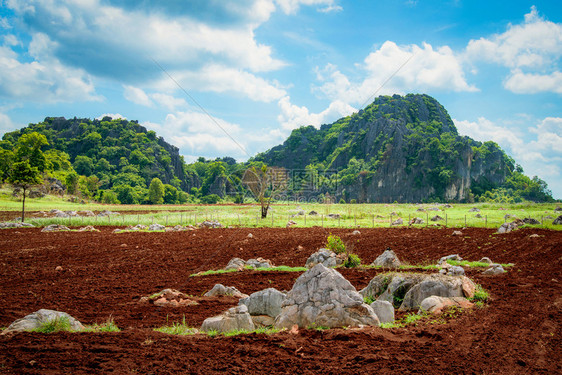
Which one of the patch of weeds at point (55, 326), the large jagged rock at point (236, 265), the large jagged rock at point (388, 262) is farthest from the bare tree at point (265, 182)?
the patch of weeds at point (55, 326)

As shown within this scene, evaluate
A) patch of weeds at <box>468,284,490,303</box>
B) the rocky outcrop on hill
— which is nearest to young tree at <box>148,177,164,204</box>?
the rocky outcrop on hill

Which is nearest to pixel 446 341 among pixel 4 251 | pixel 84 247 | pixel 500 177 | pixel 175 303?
pixel 175 303

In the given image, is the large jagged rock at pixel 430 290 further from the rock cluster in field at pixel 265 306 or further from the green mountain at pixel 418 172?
the green mountain at pixel 418 172

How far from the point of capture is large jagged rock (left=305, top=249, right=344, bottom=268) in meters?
13.3

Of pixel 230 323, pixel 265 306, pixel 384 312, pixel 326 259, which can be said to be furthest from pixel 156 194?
pixel 384 312

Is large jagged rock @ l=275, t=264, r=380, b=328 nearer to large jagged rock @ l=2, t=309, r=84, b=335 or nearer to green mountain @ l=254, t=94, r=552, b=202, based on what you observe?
large jagged rock @ l=2, t=309, r=84, b=335

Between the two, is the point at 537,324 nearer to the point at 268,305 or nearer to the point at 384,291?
the point at 384,291

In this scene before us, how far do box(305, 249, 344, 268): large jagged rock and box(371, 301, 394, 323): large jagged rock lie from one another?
21.0ft

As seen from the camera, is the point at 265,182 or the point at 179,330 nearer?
the point at 179,330

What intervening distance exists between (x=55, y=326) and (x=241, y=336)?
9.89 feet

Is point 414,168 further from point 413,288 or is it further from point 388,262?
point 413,288

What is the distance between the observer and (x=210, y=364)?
459 cm

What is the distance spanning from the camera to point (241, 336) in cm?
568

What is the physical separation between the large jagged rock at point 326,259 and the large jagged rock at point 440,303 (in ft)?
19.6
